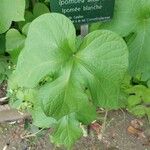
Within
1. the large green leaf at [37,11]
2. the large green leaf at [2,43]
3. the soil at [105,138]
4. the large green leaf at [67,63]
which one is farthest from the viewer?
the soil at [105,138]

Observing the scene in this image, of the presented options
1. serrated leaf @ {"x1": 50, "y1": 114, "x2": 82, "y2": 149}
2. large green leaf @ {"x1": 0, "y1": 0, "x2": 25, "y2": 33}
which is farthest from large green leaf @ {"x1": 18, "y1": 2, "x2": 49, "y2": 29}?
serrated leaf @ {"x1": 50, "y1": 114, "x2": 82, "y2": 149}

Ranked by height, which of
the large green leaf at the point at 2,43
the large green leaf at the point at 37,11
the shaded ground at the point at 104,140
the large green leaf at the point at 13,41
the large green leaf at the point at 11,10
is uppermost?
the large green leaf at the point at 11,10

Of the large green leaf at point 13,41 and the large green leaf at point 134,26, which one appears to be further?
the large green leaf at point 13,41

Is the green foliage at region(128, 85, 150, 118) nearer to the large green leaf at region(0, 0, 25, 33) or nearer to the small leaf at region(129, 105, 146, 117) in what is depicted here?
the small leaf at region(129, 105, 146, 117)

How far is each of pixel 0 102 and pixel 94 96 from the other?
0.88 m

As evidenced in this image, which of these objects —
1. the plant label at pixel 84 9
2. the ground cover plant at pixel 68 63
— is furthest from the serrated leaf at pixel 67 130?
the plant label at pixel 84 9

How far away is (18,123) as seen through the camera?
2197 mm

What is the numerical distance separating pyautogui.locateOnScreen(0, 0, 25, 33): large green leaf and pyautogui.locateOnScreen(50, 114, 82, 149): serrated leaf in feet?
1.58

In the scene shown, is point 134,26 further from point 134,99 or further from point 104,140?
point 104,140

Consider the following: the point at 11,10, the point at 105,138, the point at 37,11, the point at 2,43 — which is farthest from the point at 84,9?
the point at 105,138

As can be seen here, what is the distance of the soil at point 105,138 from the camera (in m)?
2.11

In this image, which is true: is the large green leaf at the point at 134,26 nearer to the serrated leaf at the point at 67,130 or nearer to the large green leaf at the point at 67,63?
the large green leaf at the point at 67,63

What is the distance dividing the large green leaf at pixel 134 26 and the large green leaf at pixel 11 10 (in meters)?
0.33

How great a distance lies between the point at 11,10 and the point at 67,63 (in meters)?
0.35
